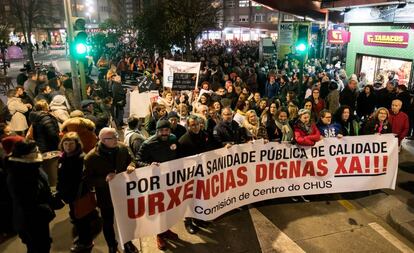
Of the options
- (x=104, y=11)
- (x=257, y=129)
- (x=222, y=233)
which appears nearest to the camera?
(x=222, y=233)

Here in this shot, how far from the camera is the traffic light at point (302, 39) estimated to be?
11.3 meters

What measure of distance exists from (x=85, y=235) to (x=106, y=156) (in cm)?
132

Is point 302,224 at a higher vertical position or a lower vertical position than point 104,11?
lower

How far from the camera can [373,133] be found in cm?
702

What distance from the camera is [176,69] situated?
981cm

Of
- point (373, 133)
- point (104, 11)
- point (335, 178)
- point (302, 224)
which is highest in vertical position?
point (104, 11)

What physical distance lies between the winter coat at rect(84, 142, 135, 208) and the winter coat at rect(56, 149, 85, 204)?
98mm

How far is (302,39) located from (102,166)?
851 centimetres

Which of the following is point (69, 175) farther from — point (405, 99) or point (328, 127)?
point (405, 99)

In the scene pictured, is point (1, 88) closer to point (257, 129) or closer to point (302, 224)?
point (257, 129)

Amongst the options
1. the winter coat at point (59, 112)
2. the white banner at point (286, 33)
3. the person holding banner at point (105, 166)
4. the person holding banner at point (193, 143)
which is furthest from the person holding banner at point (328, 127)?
the white banner at point (286, 33)

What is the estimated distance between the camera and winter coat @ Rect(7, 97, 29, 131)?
8.30 metres

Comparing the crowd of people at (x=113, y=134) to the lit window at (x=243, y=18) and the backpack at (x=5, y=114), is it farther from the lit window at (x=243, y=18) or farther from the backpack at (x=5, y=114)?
the lit window at (x=243, y=18)

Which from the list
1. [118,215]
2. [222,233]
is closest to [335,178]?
[222,233]
